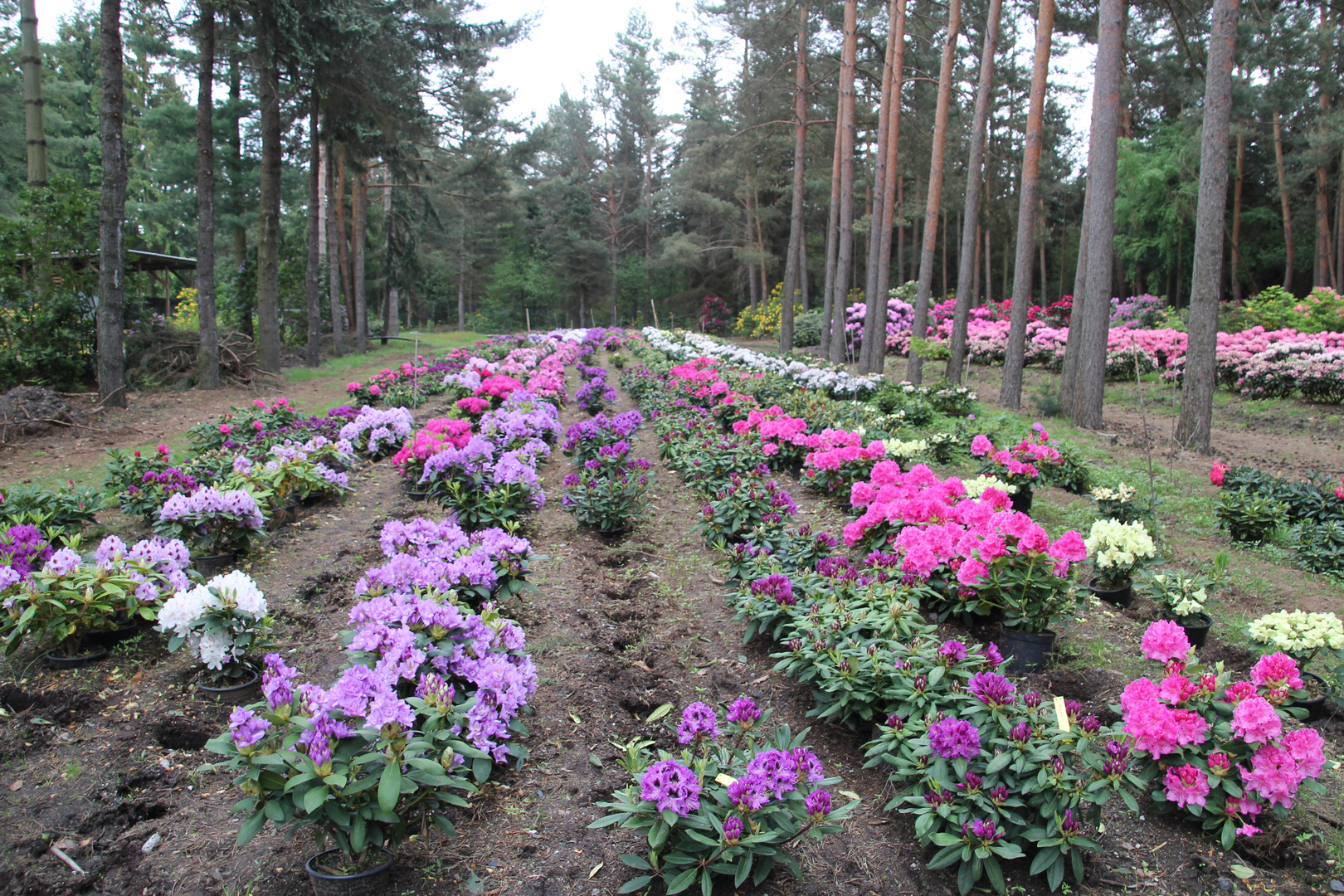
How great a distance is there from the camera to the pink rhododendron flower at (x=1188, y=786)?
2.05 meters

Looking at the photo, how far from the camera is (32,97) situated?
10.0 metres

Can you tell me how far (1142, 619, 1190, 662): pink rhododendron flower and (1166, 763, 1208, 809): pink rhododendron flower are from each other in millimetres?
419

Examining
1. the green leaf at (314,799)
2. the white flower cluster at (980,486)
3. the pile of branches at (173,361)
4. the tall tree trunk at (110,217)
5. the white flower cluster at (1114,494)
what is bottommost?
the green leaf at (314,799)

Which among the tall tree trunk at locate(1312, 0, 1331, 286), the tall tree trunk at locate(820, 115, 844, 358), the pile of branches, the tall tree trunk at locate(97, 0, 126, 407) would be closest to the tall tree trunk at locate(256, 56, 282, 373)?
the pile of branches

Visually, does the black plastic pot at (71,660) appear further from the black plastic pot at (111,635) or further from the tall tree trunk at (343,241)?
the tall tree trunk at (343,241)

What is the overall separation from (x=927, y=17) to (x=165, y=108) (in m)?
18.3

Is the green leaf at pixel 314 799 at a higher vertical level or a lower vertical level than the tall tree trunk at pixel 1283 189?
lower

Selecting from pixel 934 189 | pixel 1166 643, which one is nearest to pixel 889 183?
pixel 934 189

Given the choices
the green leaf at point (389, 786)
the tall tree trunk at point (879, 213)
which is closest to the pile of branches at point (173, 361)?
the tall tree trunk at point (879, 213)

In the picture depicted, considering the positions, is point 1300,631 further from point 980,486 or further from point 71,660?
point 71,660

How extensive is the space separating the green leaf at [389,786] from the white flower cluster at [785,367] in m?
8.06

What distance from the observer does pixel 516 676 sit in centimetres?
237

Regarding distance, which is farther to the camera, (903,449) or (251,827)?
(903,449)

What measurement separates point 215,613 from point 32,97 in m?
11.5
